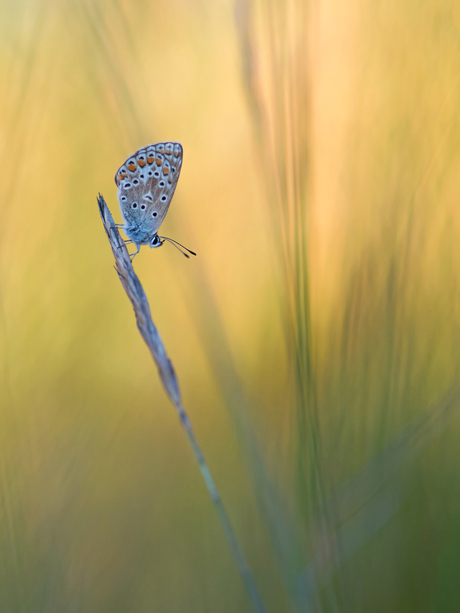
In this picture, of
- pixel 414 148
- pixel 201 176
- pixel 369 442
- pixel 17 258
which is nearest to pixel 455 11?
pixel 414 148

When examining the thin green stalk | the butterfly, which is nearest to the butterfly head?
the butterfly

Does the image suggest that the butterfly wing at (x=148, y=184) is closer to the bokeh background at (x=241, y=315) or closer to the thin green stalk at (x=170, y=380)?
the bokeh background at (x=241, y=315)

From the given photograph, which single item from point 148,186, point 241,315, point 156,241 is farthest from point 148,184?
point 241,315

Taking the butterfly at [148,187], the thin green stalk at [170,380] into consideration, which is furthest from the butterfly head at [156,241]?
the thin green stalk at [170,380]

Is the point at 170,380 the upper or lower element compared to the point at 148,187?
lower

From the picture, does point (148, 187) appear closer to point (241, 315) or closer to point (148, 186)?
point (148, 186)

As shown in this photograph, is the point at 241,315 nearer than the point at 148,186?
No

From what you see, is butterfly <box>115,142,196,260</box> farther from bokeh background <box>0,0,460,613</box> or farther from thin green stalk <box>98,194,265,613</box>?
thin green stalk <box>98,194,265,613</box>
